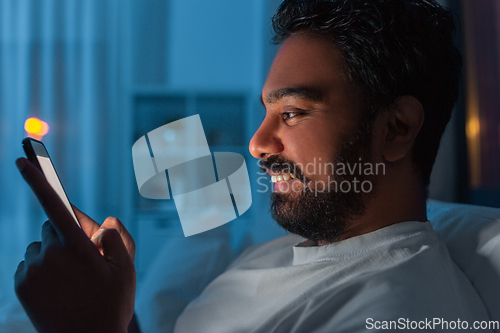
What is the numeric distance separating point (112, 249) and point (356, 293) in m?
0.42

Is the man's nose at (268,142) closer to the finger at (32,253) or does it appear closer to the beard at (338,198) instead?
the beard at (338,198)

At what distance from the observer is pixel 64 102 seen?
1.61m

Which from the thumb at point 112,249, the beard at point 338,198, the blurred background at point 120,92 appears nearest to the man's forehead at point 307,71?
the beard at point 338,198

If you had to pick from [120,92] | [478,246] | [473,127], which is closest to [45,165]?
[478,246]

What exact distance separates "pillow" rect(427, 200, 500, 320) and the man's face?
0.80ft

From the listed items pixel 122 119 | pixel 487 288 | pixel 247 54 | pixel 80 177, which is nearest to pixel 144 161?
pixel 122 119

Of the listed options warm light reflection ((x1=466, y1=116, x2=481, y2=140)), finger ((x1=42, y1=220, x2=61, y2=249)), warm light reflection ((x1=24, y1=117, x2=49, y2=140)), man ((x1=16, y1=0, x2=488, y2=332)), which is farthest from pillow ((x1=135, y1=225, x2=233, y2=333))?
warm light reflection ((x1=466, y1=116, x2=481, y2=140))

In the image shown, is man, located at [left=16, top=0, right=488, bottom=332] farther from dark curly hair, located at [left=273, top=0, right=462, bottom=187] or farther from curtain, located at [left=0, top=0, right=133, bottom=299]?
curtain, located at [left=0, top=0, right=133, bottom=299]

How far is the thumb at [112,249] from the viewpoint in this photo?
0.47 metres

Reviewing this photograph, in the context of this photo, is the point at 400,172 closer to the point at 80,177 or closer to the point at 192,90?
the point at 192,90

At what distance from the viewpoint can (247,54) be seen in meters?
1.72

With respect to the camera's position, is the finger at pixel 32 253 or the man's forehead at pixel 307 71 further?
the man's forehead at pixel 307 71

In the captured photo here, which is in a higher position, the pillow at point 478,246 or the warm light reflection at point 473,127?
the warm light reflection at point 473,127

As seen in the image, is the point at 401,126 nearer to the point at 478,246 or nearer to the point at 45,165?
the point at 478,246
